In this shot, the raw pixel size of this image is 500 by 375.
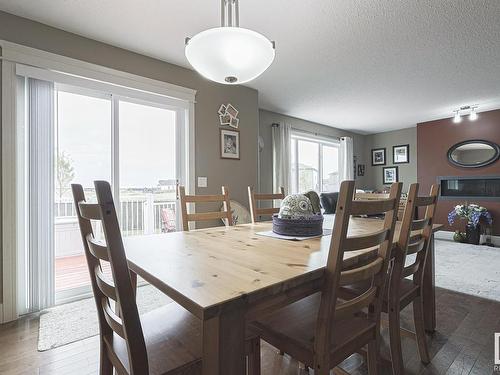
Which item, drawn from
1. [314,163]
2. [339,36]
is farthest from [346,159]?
[339,36]

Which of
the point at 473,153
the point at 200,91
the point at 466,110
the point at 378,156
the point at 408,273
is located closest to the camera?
the point at 408,273

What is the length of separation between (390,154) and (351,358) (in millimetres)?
6007

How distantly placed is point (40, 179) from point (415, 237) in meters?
2.73

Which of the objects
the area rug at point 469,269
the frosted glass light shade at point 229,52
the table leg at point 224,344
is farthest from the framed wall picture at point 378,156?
the table leg at point 224,344

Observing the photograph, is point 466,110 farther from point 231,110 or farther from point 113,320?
point 113,320

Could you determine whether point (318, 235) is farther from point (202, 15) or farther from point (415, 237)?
point (202, 15)

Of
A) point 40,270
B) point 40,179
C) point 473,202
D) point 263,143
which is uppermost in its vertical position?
point 263,143

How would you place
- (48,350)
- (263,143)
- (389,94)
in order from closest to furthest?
(48,350) < (389,94) < (263,143)

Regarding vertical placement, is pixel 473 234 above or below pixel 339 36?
below

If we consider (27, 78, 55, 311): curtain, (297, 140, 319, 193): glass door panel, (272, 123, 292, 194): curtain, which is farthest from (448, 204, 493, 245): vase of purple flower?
(27, 78, 55, 311): curtain

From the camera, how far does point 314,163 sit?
19.3ft

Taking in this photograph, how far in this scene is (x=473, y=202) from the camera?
494cm

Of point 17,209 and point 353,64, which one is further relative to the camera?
point 353,64

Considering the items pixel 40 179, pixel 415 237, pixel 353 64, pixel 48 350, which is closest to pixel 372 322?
pixel 415 237
